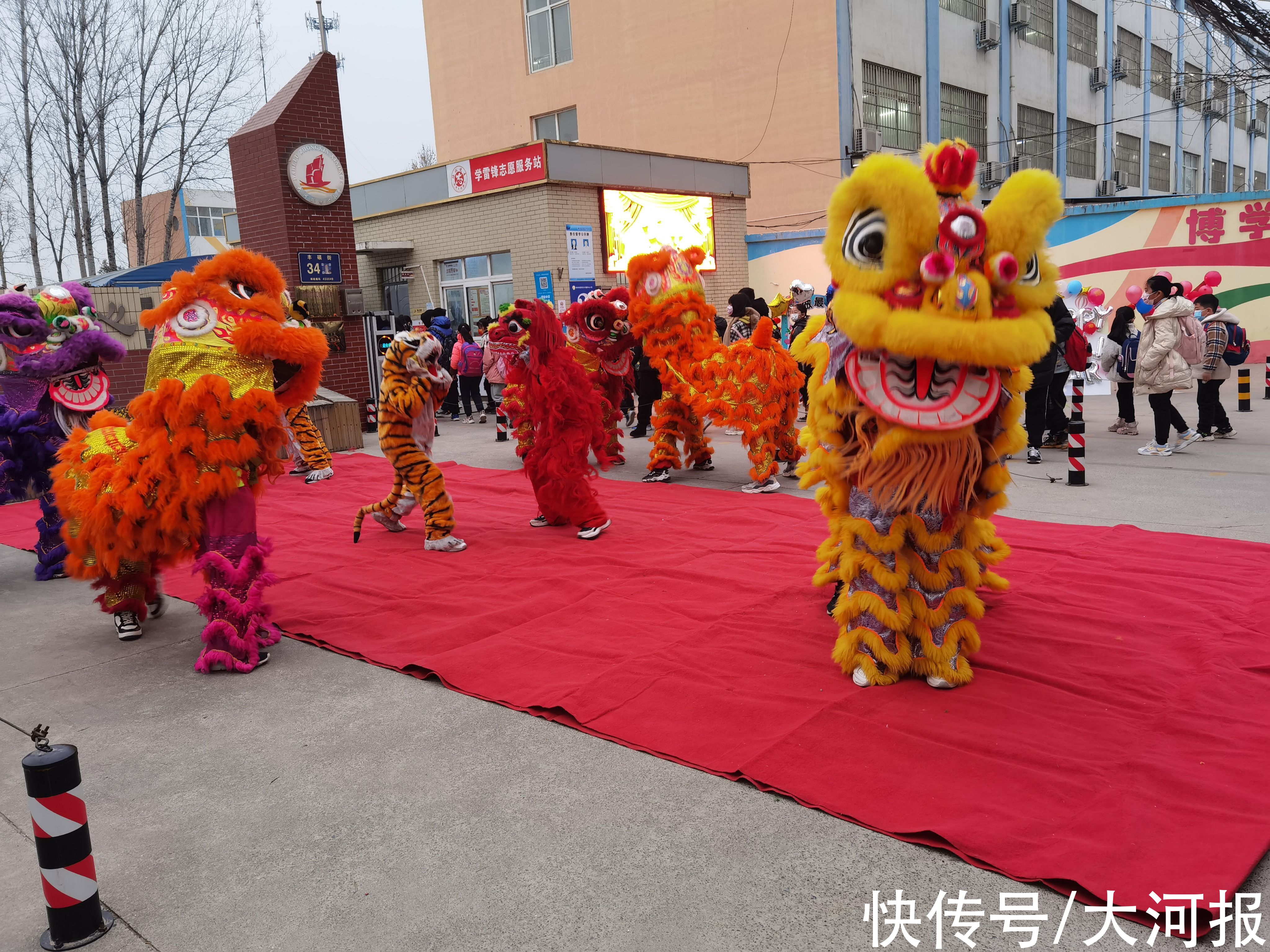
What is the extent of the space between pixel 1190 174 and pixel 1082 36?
9454mm

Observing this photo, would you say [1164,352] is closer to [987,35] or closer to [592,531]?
[592,531]

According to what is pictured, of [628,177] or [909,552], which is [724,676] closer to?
[909,552]

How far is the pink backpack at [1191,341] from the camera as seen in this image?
7.99m

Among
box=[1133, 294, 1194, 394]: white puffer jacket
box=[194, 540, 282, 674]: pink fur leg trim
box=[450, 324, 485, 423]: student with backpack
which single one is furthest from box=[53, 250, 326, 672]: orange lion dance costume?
box=[450, 324, 485, 423]: student with backpack

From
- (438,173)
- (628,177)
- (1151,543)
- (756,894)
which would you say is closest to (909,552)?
(756,894)

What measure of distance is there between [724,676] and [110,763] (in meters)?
2.33

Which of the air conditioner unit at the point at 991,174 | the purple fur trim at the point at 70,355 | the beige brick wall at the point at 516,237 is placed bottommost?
the purple fur trim at the point at 70,355

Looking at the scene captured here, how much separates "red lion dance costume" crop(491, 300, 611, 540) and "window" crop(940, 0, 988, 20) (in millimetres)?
16672

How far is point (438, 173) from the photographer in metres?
16.4

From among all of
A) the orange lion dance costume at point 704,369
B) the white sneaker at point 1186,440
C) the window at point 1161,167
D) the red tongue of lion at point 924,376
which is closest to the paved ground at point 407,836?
the red tongue of lion at point 924,376

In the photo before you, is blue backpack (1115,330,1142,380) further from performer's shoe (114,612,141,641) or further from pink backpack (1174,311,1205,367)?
performer's shoe (114,612,141,641)

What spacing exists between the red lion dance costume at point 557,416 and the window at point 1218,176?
32.6m

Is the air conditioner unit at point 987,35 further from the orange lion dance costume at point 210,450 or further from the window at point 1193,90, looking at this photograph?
the orange lion dance costume at point 210,450

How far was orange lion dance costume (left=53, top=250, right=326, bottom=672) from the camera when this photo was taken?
3.94 metres
